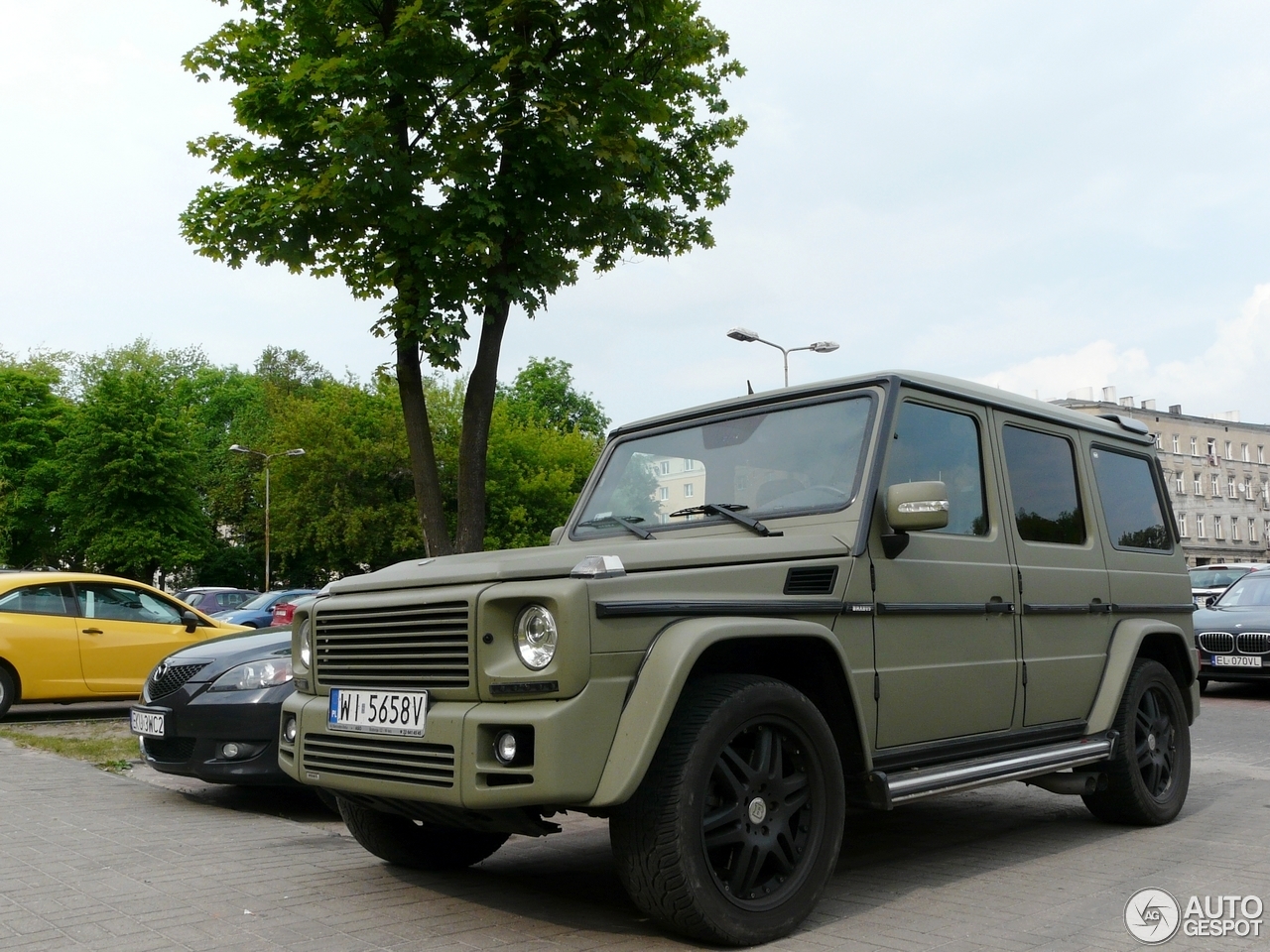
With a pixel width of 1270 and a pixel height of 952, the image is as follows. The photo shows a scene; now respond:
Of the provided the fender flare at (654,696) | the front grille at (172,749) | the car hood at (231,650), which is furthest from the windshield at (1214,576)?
the fender flare at (654,696)

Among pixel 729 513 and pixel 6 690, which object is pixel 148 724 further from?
pixel 6 690

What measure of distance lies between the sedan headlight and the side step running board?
408cm

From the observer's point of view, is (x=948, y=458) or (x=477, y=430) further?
(x=477, y=430)

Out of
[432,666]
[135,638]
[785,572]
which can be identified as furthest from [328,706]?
[135,638]

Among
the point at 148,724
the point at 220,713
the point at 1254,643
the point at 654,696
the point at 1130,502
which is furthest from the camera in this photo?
the point at 1254,643

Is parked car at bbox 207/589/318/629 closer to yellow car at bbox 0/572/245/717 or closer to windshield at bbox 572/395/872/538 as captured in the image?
yellow car at bbox 0/572/245/717

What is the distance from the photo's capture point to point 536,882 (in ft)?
17.5

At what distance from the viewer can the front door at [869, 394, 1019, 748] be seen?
16.3 feet

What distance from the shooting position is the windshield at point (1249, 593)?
51.2 feet

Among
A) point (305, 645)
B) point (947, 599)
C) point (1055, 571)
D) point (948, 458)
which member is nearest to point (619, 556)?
point (305, 645)

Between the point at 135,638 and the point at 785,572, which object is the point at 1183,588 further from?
the point at 135,638

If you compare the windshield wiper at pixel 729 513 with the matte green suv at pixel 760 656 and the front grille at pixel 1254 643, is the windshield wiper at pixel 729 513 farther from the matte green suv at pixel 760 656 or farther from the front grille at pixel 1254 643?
the front grille at pixel 1254 643

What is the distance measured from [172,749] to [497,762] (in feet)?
14.3

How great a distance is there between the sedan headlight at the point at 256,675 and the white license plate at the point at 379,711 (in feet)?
9.63
